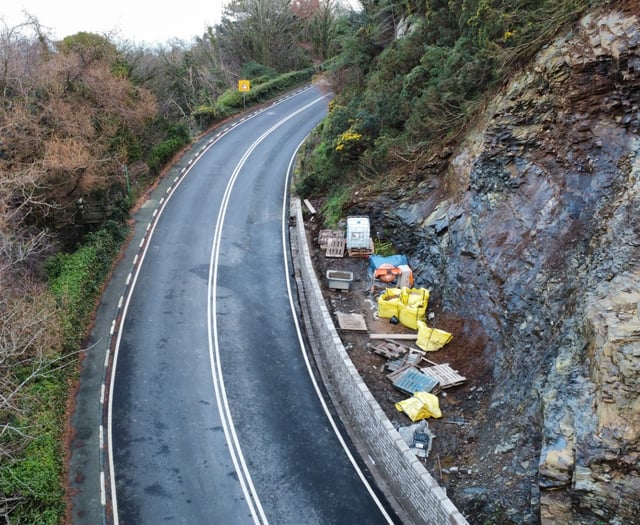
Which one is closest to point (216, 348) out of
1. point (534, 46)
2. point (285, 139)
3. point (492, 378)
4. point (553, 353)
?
point (492, 378)

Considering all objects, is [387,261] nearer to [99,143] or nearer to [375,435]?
[375,435]

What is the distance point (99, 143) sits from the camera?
26.9 m

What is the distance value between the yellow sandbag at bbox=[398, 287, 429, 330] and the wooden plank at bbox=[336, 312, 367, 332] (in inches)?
58.7

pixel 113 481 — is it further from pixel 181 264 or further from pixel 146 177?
pixel 146 177

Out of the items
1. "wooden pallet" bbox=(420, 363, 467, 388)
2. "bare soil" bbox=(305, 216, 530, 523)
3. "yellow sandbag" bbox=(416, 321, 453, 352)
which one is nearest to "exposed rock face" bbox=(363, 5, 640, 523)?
"bare soil" bbox=(305, 216, 530, 523)

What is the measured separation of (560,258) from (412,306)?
18.8ft

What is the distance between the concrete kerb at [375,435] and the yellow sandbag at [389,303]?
89.5 inches

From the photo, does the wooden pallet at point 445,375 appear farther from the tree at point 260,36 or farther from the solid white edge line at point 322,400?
the tree at point 260,36

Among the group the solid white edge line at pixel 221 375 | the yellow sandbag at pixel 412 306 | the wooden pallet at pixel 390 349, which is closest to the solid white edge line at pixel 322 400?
the wooden pallet at pixel 390 349

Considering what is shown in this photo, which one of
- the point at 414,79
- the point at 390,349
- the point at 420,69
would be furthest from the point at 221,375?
the point at 420,69

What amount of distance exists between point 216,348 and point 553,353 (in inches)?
455

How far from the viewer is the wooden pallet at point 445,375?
17.0 meters

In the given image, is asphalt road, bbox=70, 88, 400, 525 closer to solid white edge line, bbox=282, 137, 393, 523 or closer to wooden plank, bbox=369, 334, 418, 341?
solid white edge line, bbox=282, 137, 393, 523

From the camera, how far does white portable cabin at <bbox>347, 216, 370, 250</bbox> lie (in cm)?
2369
